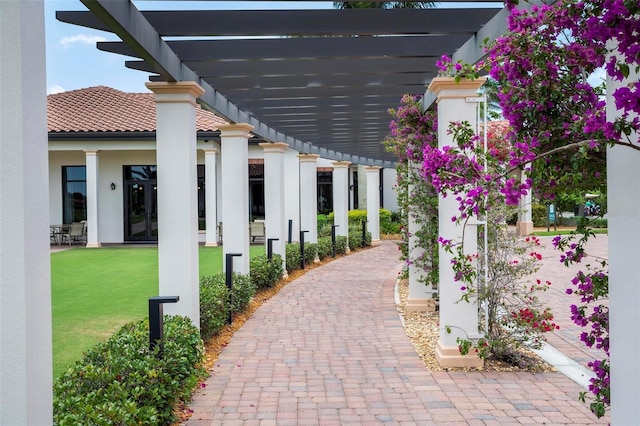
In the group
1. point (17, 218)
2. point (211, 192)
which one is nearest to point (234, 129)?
point (17, 218)

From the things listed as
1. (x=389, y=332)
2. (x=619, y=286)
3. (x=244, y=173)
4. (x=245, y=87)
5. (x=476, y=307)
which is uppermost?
(x=245, y=87)

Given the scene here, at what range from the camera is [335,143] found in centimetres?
1457

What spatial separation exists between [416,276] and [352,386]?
355 cm

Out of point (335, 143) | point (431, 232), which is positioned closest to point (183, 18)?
point (431, 232)

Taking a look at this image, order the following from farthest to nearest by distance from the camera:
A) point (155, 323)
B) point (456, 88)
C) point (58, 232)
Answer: point (58, 232)
point (456, 88)
point (155, 323)

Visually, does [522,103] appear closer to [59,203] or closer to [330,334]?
[330,334]

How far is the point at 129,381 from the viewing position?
3.97 metres

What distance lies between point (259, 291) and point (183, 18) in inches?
244

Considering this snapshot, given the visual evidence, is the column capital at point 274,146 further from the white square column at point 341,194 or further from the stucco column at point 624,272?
the stucco column at point 624,272

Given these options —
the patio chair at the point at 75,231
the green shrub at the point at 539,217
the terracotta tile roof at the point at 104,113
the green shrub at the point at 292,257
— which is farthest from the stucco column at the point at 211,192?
the green shrub at the point at 539,217

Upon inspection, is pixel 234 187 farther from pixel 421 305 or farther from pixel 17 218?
pixel 17 218

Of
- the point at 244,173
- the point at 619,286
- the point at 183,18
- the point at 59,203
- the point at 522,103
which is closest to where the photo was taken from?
A: the point at 619,286

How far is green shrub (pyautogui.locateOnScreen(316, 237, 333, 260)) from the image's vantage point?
15.4 m

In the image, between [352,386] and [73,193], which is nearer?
[352,386]
